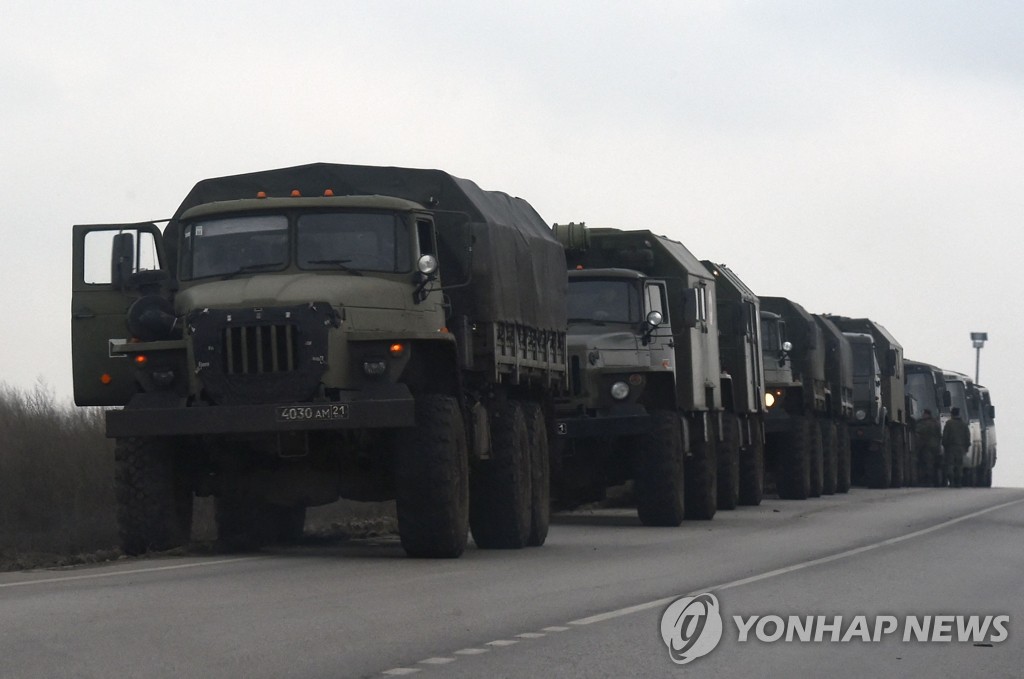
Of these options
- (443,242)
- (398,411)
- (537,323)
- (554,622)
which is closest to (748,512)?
(537,323)

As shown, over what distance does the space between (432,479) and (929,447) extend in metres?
38.7

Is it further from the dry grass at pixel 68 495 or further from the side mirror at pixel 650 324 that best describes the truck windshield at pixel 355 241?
the side mirror at pixel 650 324

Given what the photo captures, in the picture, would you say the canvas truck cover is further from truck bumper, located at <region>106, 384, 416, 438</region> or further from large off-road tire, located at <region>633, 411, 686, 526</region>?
large off-road tire, located at <region>633, 411, 686, 526</region>

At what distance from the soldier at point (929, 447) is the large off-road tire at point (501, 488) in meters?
35.5

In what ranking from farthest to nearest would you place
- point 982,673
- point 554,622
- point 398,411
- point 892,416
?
point 892,416 < point 398,411 < point 554,622 < point 982,673

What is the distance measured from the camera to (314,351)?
45.8 feet

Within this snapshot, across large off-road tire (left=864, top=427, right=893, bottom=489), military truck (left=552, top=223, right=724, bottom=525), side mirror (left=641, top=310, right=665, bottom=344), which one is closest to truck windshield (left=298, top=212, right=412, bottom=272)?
military truck (left=552, top=223, right=724, bottom=525)

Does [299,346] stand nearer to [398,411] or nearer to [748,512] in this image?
[398,411]

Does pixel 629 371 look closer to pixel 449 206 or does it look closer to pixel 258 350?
pixel 449 206

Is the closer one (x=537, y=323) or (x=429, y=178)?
(x=429, y=178)

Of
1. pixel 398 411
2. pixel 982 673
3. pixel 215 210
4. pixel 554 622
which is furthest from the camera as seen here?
pixel 215 210

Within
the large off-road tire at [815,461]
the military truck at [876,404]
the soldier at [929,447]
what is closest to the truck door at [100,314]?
the large off-road tire at [815,461]

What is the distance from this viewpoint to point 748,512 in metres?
27.1

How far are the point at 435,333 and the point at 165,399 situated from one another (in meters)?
2.16
